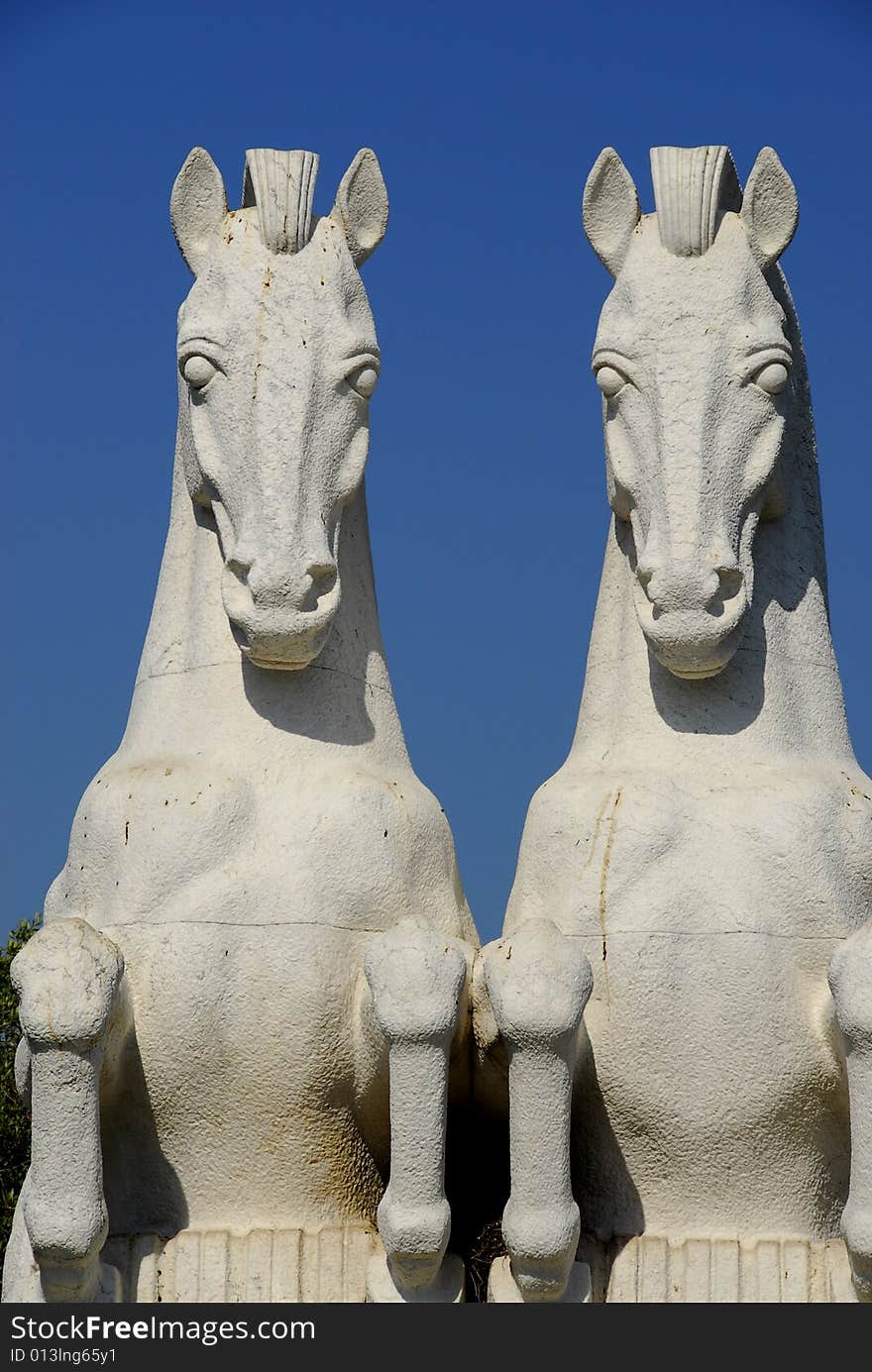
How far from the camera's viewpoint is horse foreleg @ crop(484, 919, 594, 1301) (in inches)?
254

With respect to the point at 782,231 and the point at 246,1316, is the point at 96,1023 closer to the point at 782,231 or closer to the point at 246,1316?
the point at 246,1316

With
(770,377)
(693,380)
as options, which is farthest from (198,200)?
(770,377)

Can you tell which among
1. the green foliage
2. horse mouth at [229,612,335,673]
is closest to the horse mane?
horse mouth at [229,612,335,673]

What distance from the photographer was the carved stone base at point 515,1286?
21.8ft

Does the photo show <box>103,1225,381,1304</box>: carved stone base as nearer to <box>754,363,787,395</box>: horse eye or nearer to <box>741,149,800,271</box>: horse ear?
<box>754,363,787,395</box>: horse eye

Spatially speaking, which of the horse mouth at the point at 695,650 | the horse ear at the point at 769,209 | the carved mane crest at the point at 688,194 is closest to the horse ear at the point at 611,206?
the carved mane crest at the point at 688,194

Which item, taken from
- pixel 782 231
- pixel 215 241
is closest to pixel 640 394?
pixel 782 231

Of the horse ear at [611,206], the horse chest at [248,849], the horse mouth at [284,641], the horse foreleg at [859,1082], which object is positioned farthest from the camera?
the horse ear at [611,206]

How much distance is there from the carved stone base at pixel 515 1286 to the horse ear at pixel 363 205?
310 cm

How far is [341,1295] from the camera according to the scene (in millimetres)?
6844

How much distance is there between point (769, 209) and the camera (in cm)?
729

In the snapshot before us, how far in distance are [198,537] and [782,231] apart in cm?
205

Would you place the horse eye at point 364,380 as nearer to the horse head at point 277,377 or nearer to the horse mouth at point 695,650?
the horse head at point 277,377

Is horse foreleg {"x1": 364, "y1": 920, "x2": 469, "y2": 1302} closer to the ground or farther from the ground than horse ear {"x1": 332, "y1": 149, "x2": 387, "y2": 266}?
closer to the ground
